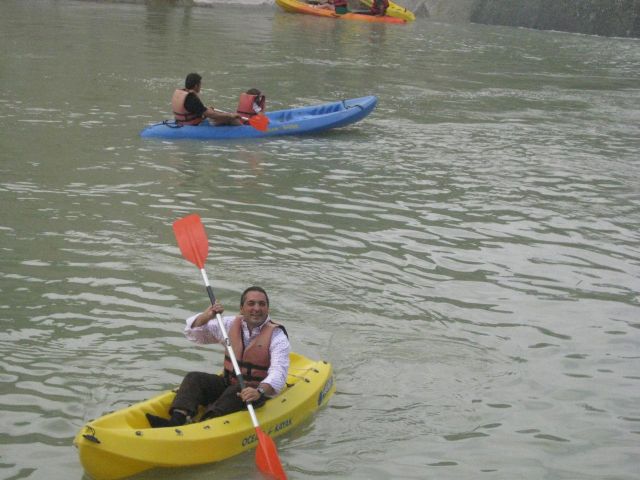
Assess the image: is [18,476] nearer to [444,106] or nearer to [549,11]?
[444,106]

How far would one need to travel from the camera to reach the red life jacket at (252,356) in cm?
594

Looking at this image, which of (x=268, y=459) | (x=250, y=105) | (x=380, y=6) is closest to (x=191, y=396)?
(x=268, y=459)

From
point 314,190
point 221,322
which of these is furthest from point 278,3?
point 221,322

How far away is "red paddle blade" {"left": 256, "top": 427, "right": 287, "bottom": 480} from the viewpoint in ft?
17.5

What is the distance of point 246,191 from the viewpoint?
10.8 metres

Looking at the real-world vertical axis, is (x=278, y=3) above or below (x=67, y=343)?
above

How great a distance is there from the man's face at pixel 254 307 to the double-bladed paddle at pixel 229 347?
16 centimetres

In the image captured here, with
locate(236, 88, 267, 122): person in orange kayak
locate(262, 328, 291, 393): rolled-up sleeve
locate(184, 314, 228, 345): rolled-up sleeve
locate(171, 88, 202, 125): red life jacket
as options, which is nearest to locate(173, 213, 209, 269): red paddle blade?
locate(184, 314, 228, 345): rolled-up sleeve

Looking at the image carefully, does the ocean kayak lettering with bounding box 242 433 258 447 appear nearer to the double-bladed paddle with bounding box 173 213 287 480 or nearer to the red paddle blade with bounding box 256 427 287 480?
the double-bladed paddle with bounding box 173 213 287 480

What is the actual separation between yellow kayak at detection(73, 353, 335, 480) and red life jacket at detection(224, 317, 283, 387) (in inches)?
7.0

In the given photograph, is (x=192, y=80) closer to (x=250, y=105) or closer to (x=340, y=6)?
(x=250, y=105)

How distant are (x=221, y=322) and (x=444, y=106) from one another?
36.2 feet

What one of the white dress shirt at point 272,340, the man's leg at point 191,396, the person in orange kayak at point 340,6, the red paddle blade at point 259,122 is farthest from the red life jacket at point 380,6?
the man's leg at point 191,396

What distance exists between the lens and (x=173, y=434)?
536 centimetres
